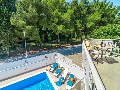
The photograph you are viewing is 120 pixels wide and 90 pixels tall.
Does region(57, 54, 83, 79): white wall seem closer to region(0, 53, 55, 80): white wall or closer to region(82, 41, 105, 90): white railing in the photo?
region(0, 53, 55, 80): white wall

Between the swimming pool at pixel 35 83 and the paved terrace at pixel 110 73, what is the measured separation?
936cm

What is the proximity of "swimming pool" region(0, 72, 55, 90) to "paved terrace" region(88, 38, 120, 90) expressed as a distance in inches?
368

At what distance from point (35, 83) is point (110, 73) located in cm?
1204

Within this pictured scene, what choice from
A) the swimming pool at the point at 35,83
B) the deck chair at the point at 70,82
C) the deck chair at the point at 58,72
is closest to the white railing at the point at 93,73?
the deck chair at the point at 70,82

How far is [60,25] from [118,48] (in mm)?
20504

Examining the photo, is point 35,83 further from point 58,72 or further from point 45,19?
point 45,19

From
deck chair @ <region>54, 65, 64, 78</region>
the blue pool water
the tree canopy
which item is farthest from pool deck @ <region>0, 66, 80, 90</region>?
the tree canopy

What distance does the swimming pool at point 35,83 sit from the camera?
1554 centimetres

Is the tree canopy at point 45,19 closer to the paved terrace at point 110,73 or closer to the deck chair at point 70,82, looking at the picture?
the deck chair at point 70,82

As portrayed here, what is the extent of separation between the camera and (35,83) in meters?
16.7

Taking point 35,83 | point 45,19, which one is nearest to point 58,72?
point 35,83

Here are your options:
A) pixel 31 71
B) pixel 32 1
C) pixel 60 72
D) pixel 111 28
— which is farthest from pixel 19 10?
pixel 111 28

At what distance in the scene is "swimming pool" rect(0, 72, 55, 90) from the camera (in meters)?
15.5

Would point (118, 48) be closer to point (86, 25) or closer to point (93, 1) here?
point (86, 25)
